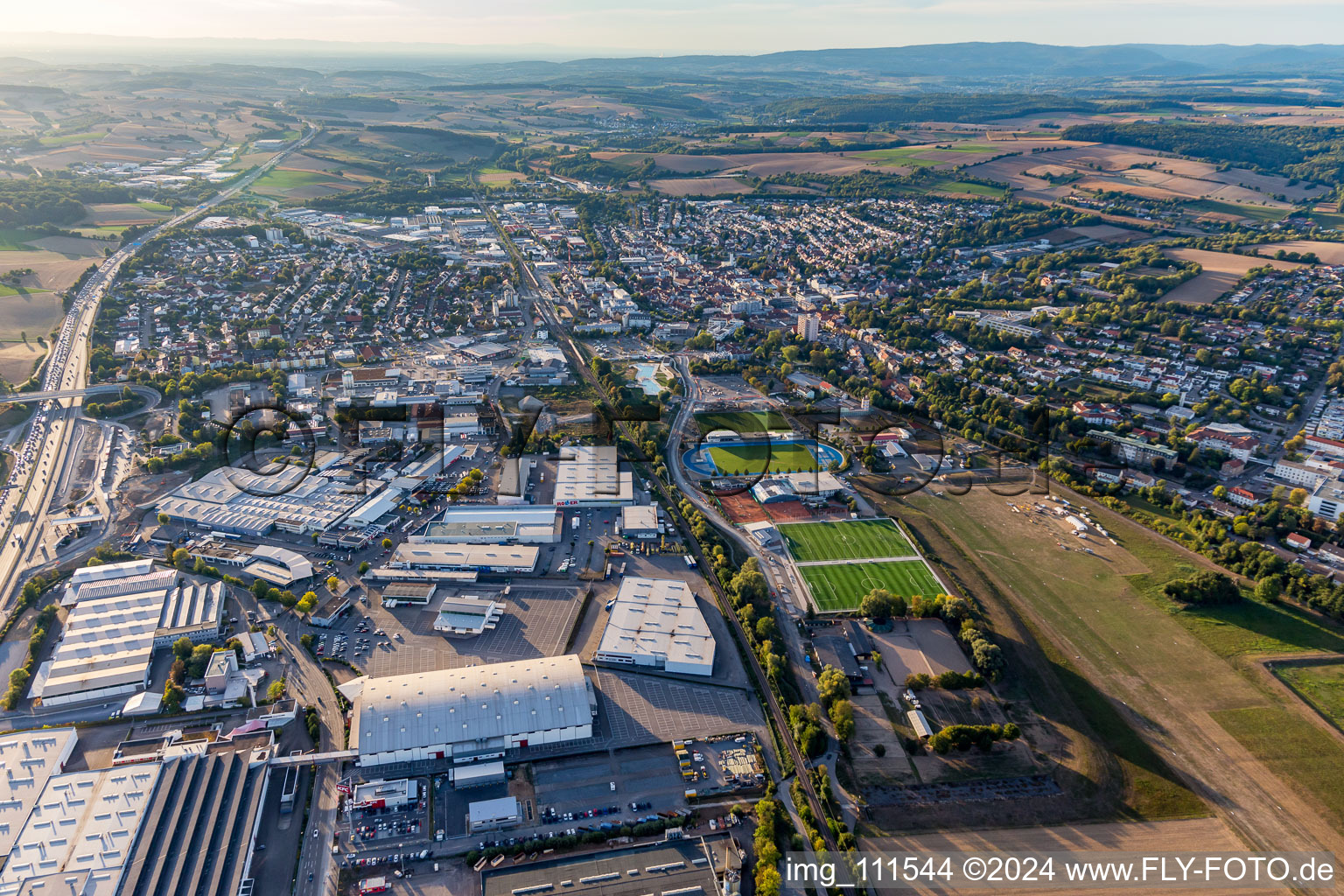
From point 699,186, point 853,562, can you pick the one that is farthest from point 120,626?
point 699,186

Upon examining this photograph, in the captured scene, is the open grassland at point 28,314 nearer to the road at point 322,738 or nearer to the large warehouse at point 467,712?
the road at point 322,738

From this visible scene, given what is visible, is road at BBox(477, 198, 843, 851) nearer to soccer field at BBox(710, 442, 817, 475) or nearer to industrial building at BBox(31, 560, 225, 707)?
soccer field at BBox(710, 442, 817, 475)

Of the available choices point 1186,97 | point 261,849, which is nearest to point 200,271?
point 261,849

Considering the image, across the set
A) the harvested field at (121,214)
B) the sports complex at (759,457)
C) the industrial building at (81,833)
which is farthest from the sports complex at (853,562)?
the harvested field at (121,214)

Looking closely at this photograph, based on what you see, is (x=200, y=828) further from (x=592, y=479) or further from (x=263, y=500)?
(x=592, y=479)

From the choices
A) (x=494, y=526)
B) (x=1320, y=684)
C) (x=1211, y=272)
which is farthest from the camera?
(x=1211, y=272)

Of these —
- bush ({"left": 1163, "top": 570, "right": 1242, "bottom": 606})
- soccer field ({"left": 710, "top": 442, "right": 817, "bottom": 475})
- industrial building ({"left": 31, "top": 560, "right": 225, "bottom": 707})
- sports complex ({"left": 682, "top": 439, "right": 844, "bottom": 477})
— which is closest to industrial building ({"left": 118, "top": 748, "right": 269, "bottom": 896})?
industrial building ({"left": 31, "top": 560, "right": 225, "bottom": 707})

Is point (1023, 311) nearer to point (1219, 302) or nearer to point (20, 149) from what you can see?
point (1219, 302)
